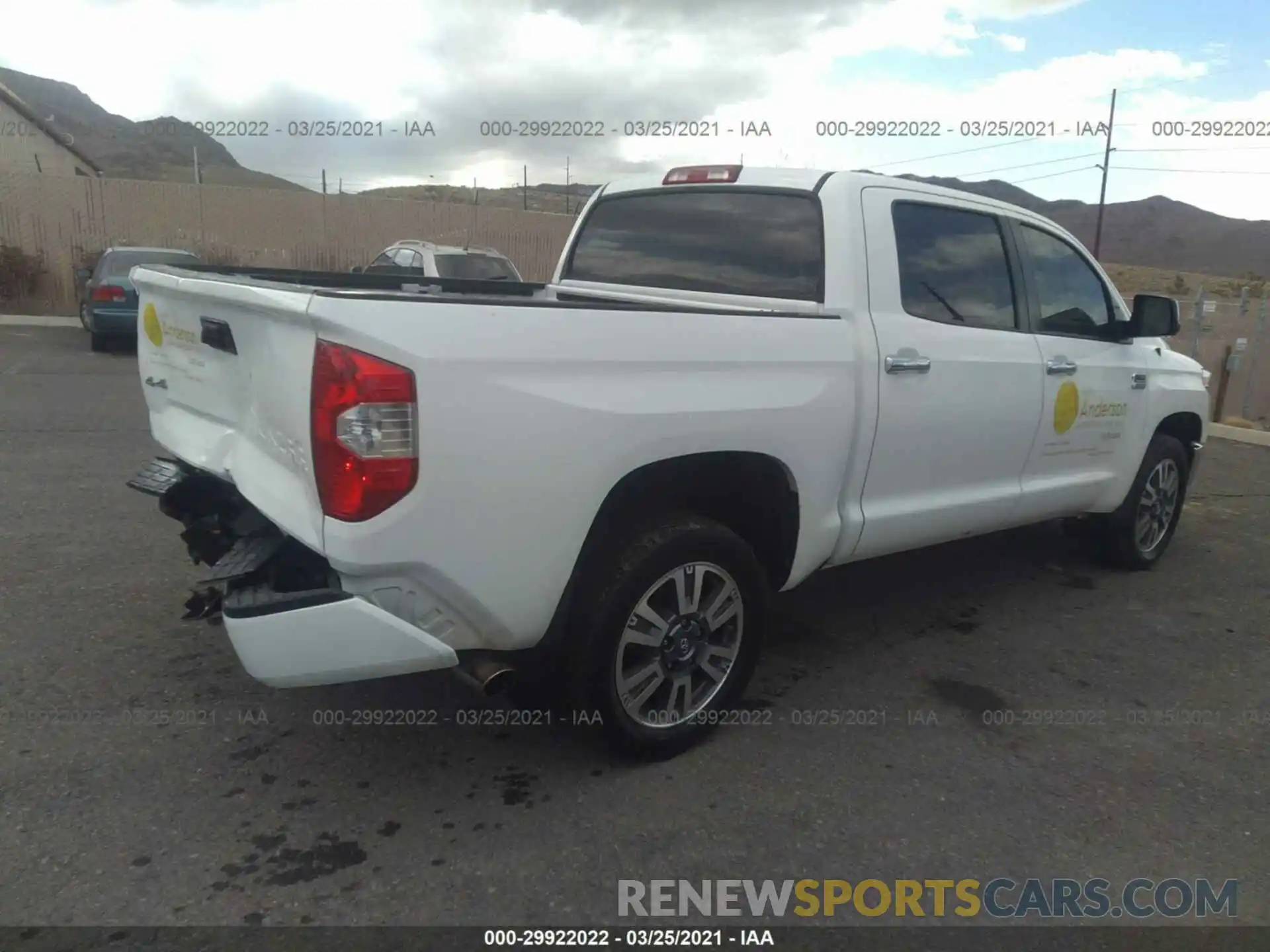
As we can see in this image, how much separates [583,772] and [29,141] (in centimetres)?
3495

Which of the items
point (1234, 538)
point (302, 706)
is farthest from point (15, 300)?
point (1234, 538)

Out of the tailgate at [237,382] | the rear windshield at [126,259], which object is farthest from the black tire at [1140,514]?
the rear windshield at [126,259]

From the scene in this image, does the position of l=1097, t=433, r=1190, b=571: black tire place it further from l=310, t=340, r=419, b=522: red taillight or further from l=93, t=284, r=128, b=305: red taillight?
l=93, t=284, r=128, b=305: red taillight

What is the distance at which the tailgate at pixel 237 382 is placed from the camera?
2525mm

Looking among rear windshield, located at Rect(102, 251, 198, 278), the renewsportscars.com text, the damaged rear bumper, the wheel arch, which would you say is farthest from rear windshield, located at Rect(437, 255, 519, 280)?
the renewsportscars.com text

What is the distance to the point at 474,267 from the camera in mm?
12688

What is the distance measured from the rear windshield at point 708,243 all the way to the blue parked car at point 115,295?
34.5 feet

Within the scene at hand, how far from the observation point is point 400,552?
245cm

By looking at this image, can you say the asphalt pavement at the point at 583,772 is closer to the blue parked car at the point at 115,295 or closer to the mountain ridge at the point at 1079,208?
the blue parked car at the point at 115,295

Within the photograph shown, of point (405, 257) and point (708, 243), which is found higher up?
point (405, 257)

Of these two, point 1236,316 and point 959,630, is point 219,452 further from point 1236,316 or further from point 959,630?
point 1236,316

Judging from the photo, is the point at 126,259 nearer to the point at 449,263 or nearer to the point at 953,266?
the point at 449,263

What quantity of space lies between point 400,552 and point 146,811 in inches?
47.6

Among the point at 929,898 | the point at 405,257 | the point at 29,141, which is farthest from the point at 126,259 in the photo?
the point at 29,141
